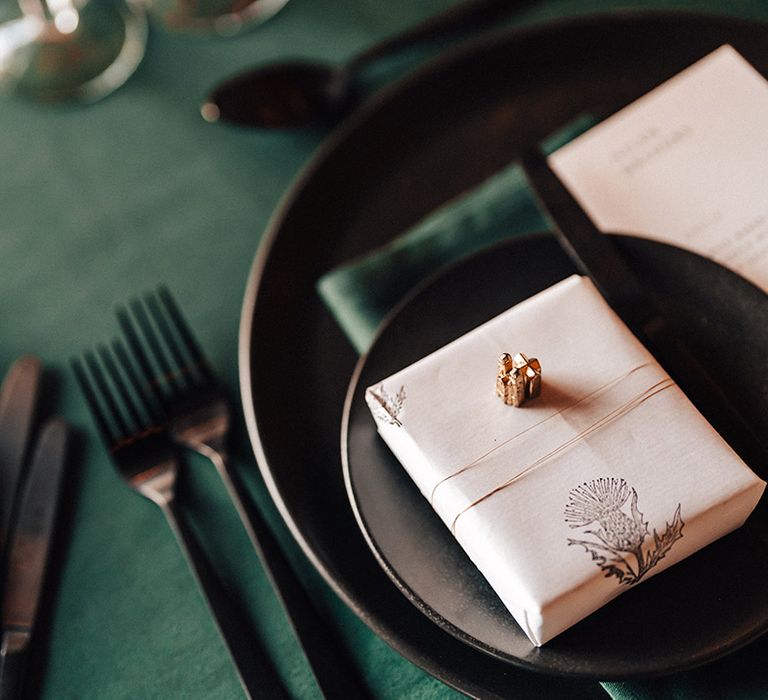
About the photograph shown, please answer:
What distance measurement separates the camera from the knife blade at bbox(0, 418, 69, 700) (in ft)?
1.40

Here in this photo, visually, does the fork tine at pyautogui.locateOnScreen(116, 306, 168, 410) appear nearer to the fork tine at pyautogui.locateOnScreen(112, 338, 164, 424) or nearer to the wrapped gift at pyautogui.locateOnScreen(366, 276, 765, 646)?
the fork tine at pyautogui.locateOnScreen(112, 338, 164, 424)

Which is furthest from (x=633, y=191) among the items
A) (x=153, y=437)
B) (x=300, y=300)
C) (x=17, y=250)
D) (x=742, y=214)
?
(x=17, y=250)

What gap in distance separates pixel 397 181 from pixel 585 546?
0.30 m

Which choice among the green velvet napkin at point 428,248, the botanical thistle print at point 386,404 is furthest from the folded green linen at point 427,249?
the botanical thistle print at point 386,404

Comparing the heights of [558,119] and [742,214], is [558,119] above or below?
above

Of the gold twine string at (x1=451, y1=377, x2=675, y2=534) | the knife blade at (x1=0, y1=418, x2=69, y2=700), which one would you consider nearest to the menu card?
the gold twine string at (x1=451, y1=377, x2=675, y2=534)

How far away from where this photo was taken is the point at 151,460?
0.48 m

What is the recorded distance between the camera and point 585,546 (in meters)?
0.33

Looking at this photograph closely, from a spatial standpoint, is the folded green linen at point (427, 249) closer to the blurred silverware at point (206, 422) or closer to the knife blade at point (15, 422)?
the blurred silverware at point (206, 422)

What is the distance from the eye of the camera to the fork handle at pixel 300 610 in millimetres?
397

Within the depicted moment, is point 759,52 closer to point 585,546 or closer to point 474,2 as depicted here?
point 474,2

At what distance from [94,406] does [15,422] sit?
0.17ft

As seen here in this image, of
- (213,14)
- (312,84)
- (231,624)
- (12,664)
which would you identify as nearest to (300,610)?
(231,624)

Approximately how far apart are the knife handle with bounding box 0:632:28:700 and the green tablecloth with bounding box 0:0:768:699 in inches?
0.6
